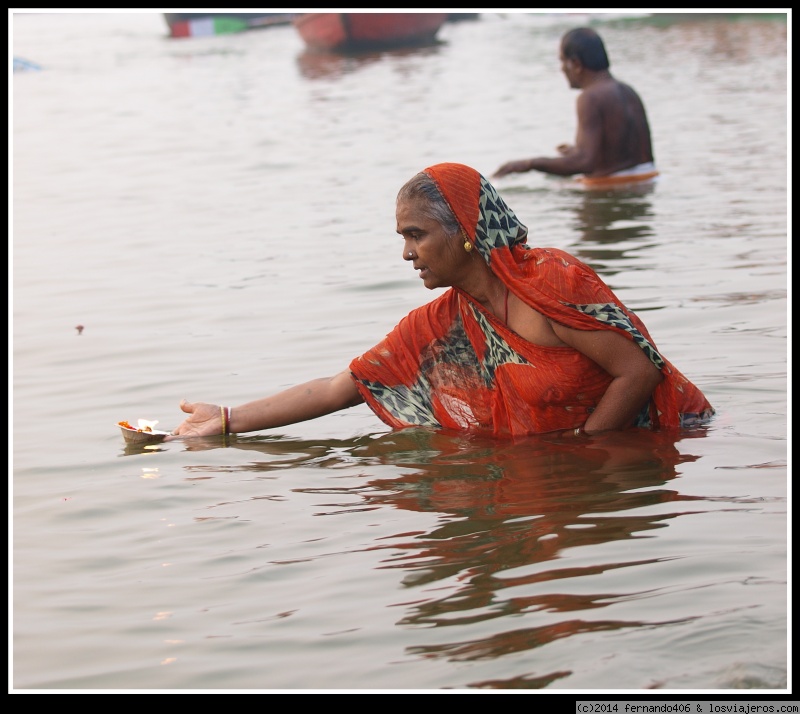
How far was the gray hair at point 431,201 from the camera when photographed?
4465 mm

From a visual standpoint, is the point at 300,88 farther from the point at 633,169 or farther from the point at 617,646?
the point at 617,646

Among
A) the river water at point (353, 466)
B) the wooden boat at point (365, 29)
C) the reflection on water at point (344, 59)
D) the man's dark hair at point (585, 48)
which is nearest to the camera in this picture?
the river water at point (353, 466)

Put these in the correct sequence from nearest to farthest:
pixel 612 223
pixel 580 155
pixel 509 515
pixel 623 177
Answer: pixel 509 515 < pixel 612 223 < pixel 580 155 < pixel 623 177

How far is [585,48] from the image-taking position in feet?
32.3

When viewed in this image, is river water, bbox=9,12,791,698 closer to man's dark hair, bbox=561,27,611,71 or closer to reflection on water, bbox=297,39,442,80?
man's dark hair, bbox=561,27,611,71

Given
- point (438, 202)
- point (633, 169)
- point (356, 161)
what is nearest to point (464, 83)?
point (356, 161)

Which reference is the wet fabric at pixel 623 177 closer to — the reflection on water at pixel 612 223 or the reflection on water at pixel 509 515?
the reflection on water at pixel 612 223

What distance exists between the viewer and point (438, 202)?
4469mm

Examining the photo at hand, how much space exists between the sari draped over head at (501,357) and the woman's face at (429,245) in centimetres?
8

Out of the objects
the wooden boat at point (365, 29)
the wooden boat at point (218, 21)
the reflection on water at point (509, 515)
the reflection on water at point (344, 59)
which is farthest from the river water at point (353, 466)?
the wooden boat at point (218, 21)

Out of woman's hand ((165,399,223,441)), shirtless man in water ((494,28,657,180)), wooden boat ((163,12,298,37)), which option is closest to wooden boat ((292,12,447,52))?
wooden boat ((163,12,298,37))

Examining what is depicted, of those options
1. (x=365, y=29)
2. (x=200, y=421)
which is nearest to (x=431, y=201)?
(x=200, y=421)

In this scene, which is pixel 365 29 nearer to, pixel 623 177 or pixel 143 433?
pixel 623 177

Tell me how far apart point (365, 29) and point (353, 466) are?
30.2m
